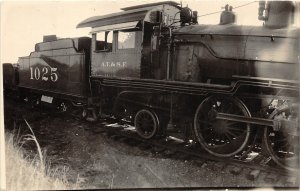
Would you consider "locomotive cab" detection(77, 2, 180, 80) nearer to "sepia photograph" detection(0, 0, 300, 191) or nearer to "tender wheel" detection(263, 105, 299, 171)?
"sepia photograph" detection(0, 0, 300, 191)

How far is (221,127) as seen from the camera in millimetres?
4516

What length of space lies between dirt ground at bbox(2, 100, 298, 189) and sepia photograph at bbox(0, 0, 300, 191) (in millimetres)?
14

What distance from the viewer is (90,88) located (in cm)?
633

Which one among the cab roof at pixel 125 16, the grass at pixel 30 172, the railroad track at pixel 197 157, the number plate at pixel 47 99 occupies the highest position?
the cab roof at pixel 125 16

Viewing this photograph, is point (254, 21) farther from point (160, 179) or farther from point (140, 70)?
point (160, 179)

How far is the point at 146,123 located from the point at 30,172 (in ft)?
6.54

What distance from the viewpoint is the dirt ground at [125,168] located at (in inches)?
164

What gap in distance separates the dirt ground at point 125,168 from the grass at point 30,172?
0.36ft

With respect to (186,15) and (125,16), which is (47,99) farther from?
(186,15)

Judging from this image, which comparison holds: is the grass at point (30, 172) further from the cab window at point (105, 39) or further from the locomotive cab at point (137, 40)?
the cab window at point (105, 39)

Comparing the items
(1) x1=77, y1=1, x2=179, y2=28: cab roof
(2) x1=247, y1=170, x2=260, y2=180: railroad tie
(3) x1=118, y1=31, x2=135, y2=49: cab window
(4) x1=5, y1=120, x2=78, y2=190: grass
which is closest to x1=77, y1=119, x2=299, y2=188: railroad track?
(2) x1=247, y1=170, x2=260, y2=180: railroad tie

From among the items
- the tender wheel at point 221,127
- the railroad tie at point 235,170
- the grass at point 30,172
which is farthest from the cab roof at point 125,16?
the railroad tie at point 235,170

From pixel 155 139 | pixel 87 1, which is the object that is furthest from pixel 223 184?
pixel 87 1

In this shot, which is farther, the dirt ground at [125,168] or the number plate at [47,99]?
the number plate at [47,99]
